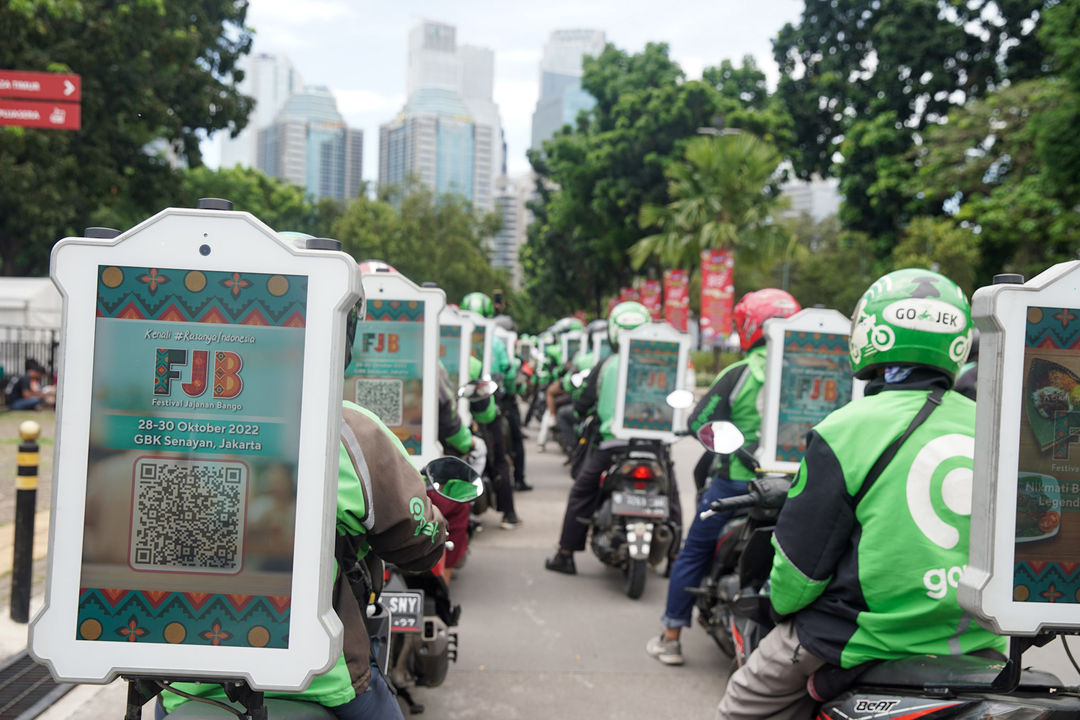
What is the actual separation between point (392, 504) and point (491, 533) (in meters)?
7.08

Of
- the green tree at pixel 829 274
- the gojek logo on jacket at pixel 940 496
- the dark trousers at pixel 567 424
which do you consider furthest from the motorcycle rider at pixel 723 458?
the green tree at pixel 829 274

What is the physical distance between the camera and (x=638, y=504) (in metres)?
7.05

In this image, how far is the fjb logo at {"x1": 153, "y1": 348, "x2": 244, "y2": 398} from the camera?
206cm

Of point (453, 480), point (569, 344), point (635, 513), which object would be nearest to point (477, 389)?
point (635, 513)

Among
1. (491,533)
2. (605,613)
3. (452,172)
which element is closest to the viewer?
(605,613)

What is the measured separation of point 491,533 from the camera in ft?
31.2

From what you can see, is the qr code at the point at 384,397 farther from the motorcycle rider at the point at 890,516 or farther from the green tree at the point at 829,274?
the green tree at the point at 829,274

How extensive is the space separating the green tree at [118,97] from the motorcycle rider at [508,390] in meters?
6.68

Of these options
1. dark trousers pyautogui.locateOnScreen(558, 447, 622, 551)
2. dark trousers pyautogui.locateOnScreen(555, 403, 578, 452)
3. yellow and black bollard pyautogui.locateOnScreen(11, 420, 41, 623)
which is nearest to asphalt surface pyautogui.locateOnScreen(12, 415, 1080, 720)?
yellow and black bollard pyautogui.locateOnScreen(11, 420, 41, 623)

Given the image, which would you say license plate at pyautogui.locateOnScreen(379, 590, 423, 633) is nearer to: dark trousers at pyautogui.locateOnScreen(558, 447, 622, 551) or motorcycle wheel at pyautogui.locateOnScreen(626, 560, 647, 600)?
motorcycle wheel at pyautogui.locateOnScreen(626, 560, 647, 600)

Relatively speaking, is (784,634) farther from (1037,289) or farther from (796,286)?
(796,286)

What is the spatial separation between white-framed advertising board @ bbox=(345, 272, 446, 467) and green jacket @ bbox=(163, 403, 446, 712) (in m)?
2.23

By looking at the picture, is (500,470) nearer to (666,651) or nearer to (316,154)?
(666,651)

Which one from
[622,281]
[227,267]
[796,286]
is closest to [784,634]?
[227,267]
